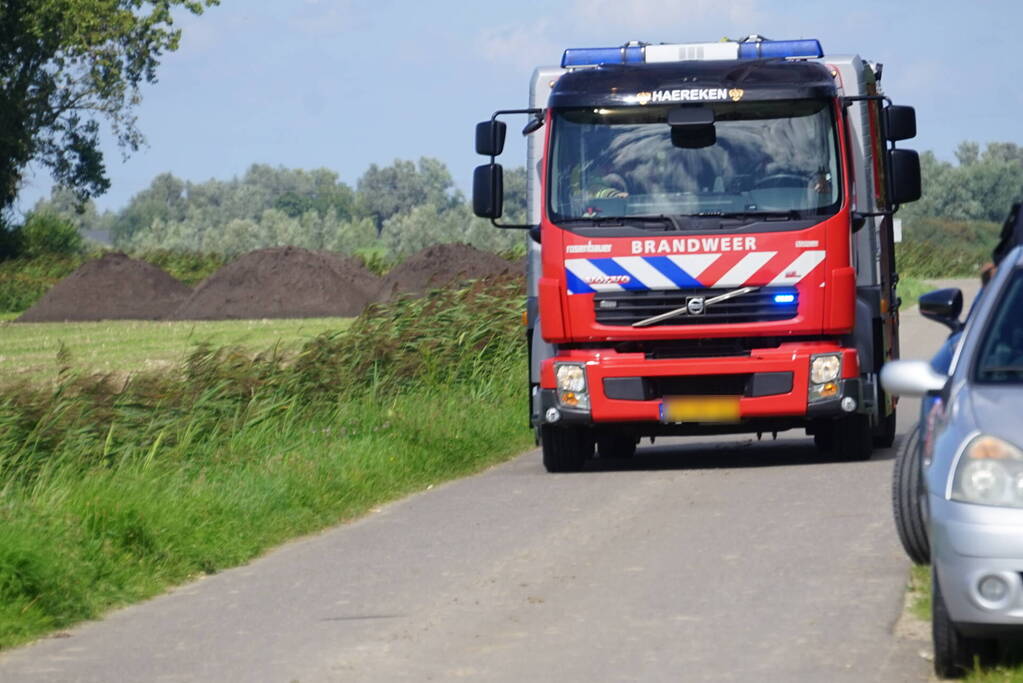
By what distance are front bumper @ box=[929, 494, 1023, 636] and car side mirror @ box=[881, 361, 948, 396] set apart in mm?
828

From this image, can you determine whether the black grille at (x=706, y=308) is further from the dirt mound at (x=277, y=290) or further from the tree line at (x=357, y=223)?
the tree line at (x=357, y=223)

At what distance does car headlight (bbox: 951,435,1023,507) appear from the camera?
5.76m

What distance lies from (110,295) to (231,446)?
1668 inches

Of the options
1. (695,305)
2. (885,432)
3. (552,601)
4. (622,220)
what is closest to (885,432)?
(885,432)

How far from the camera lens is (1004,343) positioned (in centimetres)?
665

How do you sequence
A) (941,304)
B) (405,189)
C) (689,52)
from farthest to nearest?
(405,189) → (689,52) → (941,304)

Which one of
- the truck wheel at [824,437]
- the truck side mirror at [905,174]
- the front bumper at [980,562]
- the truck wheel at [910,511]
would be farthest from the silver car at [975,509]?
the truck wheel at [824,437]

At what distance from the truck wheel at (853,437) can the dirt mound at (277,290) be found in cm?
3820

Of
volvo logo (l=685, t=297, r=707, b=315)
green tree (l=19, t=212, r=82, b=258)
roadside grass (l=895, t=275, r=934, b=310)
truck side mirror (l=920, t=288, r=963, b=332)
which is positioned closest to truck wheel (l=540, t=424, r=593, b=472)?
volvo logo (l=685, t=297, r=707, b=315)

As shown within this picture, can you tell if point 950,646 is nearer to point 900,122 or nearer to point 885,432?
point 900,122

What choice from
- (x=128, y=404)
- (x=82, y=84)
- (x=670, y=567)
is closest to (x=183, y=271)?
(x=82, y=84)

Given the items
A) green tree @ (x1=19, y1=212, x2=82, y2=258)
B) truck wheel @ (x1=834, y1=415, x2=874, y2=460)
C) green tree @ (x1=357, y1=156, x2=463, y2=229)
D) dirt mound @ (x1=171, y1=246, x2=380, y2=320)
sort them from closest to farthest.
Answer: truck wheel @ (x1=834, y1=415, x2=874, y2=460)
dirt mound @ (x1=171, y1=246, x2=380, y2=320)
green tree @ (x1=19, y1=212, x2=82, y2=258)
green tree @ (x1=357, y1=156, x2=463, y2=229)

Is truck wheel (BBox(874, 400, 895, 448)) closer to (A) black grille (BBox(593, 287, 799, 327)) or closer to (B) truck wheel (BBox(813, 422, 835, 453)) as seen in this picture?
(B) truck wheel (BBox(813, 422, 835, 453))

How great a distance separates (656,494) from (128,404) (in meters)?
4.24
